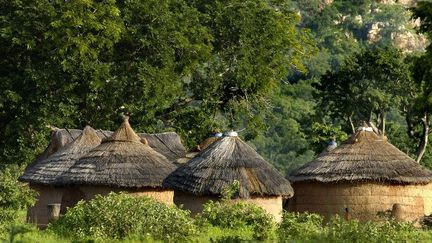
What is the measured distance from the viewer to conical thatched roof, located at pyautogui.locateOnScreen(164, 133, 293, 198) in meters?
26.7

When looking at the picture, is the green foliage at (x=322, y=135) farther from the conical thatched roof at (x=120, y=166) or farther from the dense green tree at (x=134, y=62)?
the conical thatched roof at (x=120, y=166)

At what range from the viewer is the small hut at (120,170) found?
2759 cm

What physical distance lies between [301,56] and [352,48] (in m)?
69.7

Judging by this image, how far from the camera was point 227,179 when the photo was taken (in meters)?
26.8

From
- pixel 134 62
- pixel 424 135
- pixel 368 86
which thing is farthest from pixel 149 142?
pixel 424 135

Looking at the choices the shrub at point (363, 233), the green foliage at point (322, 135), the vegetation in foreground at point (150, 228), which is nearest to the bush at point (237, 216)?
the vegetation in foreground at point (150, 228)

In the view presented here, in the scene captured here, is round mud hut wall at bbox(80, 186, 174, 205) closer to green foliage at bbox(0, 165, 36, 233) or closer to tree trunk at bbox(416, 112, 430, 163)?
green foliage at bbox(0, 165, 36, 233)

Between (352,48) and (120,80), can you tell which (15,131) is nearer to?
(120,80)

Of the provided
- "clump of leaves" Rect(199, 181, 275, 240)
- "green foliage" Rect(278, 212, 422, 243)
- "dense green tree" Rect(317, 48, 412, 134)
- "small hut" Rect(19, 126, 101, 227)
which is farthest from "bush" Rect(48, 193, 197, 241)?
"dense green tree" Rect(317, 48, 412, 134)

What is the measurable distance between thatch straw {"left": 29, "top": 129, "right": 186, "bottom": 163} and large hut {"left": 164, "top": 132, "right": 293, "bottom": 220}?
5.06 meters

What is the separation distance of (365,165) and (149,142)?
6536 millimetres

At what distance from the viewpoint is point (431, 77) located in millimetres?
16906

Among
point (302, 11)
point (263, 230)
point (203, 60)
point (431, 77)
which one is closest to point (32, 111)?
point (203, 60)

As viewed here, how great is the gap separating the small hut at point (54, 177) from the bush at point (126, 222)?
7.34 metres
